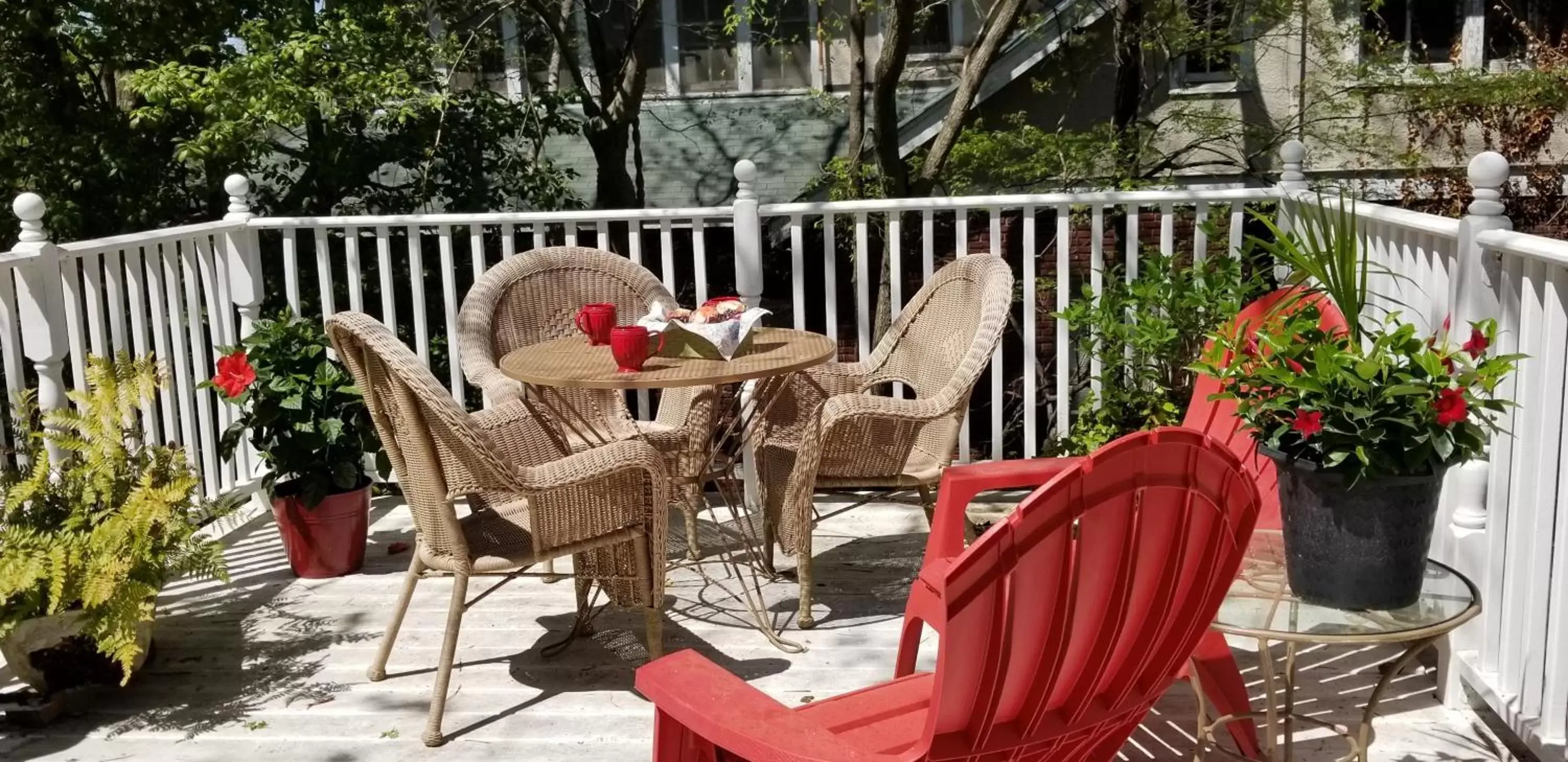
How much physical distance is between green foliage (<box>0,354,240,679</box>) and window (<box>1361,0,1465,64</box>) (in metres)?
9.17

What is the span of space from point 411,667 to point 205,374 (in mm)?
1893

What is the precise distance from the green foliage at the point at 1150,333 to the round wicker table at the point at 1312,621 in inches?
61.8

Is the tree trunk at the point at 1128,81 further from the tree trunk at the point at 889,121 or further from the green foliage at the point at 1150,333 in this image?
the green foliage at the point at 1150,333

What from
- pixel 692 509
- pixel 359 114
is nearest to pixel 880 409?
pixel 692 509

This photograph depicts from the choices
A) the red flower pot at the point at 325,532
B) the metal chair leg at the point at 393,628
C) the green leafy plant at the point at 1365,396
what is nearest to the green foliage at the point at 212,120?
the red flower pot at the point at 325,532

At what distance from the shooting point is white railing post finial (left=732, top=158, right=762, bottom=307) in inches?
182

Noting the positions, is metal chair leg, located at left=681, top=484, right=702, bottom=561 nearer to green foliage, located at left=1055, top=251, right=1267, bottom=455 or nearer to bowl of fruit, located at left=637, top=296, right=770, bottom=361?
bowl of fruit, located at left=637, top=296, right=770, bottom=361

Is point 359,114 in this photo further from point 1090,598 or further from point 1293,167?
point 1090,598

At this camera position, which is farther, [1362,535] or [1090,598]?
[1362,535]

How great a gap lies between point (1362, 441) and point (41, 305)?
11.5 ft

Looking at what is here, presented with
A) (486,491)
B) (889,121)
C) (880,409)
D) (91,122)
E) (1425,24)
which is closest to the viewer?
(486,491)

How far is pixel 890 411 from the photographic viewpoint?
141 inches

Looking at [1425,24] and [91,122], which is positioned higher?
[1425,24]

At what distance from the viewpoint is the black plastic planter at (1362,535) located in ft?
7.10
